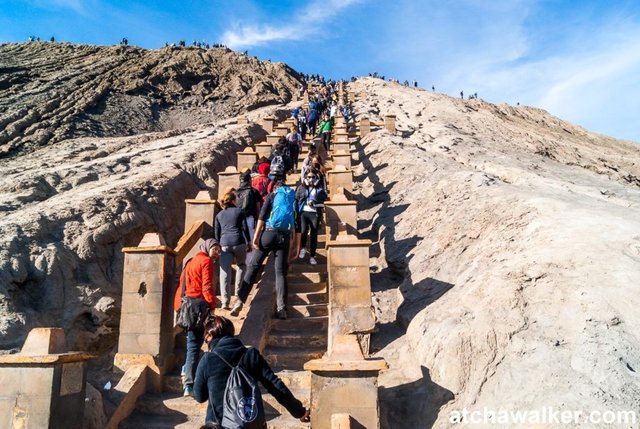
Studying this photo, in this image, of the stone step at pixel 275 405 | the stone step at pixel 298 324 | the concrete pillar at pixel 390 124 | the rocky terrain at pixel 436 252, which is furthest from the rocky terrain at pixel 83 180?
the concrete pillar at pixel 390 124

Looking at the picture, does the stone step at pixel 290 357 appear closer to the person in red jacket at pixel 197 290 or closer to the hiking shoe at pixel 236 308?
the hiking shoe at pixel 236 308

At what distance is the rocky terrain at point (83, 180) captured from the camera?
290 inches

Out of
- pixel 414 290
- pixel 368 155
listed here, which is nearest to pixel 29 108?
pixel 368 155

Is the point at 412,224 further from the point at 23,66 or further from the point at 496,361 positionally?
the point at 23,66

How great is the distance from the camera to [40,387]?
409 cm

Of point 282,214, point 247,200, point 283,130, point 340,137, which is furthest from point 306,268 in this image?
point 283,130

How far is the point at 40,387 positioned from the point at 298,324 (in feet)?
11.4

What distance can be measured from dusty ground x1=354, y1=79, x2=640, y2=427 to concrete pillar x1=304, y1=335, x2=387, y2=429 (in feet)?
2.10

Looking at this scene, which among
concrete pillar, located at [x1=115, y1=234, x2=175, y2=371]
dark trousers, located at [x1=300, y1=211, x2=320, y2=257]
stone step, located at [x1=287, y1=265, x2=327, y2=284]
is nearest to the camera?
concrete pillar, located at [x1=115, y1=234, x2=175, y2=371]

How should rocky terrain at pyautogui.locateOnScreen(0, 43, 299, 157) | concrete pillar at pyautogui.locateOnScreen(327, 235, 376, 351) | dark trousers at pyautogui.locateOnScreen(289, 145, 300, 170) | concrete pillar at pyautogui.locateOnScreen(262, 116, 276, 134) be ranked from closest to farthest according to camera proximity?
concrete pillar at pyautogui.locateOnScreen(327, 235, 376, 351)
dark trousers at pyautogui.locateOnScreen(289, 145, 300, 170)
concrete pillar at pyautogui.locateOnScreen(262, 116, 276, 134)
rocky terrain at pyautogui.locateOnScreen(0, 43, 299, 157)

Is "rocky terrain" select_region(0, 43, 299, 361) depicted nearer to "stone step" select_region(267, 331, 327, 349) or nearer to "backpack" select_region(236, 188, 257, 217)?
"backpack" select_region(236, 188, 257, 217)

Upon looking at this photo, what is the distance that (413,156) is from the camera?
1386 centimetres

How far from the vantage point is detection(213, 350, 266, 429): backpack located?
10.8ft

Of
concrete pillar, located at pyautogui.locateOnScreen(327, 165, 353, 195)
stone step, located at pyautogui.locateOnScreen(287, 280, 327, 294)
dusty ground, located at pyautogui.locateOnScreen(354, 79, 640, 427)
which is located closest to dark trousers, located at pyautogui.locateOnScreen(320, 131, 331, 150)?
concrete pillar, located at pyautogui.locateOnScreen(327, 165, 353, 195)
